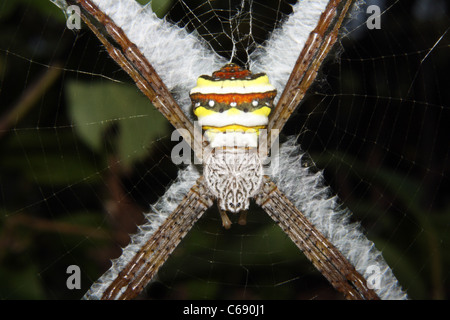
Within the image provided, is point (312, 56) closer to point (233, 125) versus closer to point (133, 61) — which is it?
point (233, 125)

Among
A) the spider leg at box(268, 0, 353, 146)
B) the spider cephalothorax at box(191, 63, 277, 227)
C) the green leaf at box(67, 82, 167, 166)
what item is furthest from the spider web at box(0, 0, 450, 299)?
the spider cephalothorax at box(191, 63, 277, 227)

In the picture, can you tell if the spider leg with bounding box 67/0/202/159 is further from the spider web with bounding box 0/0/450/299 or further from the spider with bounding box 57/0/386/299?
the spider web with bounding box 0/0/450/299

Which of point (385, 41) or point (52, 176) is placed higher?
point (385, 41)

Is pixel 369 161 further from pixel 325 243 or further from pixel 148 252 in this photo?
pixel 148 252

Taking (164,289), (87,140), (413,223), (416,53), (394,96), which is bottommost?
(164,289)

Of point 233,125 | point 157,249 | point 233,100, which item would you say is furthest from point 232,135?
point 157,249

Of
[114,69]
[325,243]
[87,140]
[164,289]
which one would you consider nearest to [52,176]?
[87,140]
